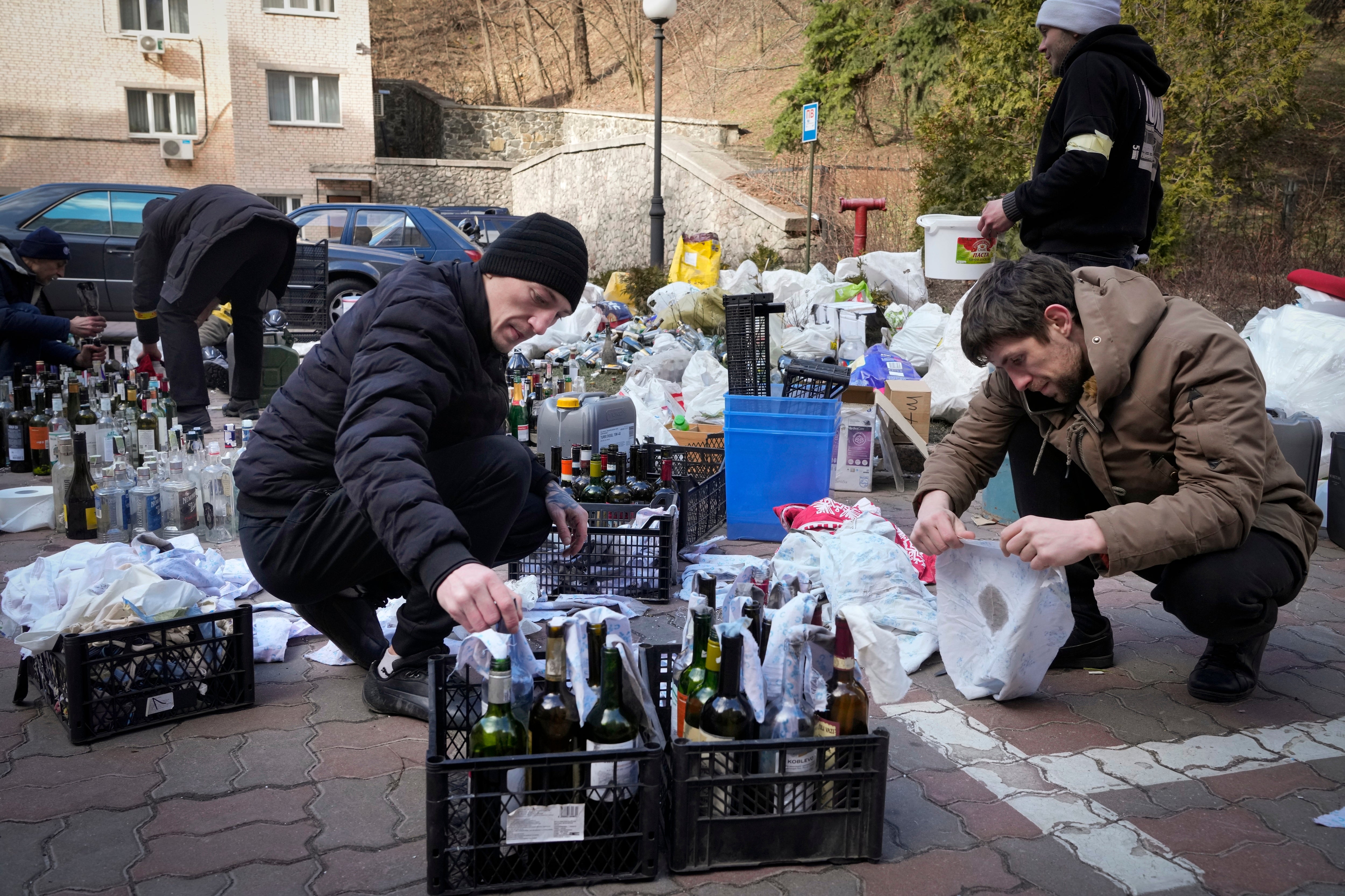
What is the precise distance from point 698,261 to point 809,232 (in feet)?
5.97

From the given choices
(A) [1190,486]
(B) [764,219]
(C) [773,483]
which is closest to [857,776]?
(A) [1190,486]

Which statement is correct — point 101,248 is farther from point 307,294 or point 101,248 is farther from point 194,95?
point 194,95

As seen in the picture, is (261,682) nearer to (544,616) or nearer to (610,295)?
(544,616)

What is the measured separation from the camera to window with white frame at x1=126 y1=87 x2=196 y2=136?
972 inches

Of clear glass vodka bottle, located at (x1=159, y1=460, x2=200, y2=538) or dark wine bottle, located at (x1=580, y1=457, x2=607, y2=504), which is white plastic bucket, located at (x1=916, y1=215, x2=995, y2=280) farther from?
clear glass vodka bottle, located at (x1=159, y1=460, x2=200, y2=538)

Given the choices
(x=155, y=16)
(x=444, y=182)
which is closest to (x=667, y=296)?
(x=444, y=182)

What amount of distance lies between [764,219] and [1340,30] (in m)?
10.8

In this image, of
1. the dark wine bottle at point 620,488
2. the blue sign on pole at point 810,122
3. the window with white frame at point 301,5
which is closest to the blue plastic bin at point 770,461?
the dark wine bottle at point 620,488

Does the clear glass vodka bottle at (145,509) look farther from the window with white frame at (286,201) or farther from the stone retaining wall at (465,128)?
the stone retaining wall at (465,128)

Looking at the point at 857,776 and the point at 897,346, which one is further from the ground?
the point at 897,346

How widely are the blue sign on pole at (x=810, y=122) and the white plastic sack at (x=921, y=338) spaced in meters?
4.20

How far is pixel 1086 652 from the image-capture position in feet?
10.5

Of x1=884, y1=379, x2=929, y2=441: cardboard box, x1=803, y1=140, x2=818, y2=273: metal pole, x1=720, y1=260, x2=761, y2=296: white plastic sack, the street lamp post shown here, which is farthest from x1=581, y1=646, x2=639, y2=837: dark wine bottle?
the street lamp post

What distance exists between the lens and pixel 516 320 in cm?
250
